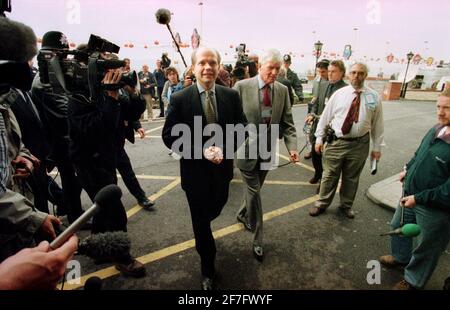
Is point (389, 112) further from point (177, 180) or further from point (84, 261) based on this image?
point (84, 261)

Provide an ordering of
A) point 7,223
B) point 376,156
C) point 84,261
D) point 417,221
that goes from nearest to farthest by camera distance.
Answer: point 7,223, point 417,221, point 84,261, point 376,156

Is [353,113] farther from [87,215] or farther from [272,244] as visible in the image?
[87,215]

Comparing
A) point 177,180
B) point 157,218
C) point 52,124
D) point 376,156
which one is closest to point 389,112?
point 376,156

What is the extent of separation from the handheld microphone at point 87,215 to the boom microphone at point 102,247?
13 cm

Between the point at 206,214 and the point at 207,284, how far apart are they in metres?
0.69

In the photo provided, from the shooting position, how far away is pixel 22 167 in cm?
202

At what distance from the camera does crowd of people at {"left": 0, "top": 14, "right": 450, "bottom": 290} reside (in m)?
1.34

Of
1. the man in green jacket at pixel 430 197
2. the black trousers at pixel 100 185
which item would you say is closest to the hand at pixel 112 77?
the black trousers at pixel 100 185

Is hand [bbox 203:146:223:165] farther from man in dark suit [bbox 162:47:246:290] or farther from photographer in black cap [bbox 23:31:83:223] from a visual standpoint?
photographer in black cap [bbox 23:31:83:223]

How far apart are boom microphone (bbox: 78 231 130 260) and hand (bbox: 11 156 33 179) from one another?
4.09 feet

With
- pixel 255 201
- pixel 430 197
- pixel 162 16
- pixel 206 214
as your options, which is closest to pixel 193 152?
pixel 206 214

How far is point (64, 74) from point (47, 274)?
1.80 metres

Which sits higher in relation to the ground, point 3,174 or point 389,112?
point 3,174

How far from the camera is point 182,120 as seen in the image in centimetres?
238
